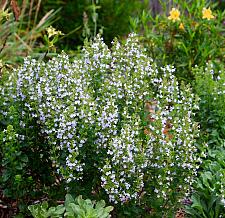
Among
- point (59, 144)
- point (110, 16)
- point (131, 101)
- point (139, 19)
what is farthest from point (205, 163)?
point (110, 16)

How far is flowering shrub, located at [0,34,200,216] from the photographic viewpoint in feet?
9.62

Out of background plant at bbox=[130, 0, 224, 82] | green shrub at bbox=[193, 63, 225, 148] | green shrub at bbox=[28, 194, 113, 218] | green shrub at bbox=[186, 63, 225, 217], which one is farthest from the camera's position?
background plant at bbox=[130, 0, 224, 82]

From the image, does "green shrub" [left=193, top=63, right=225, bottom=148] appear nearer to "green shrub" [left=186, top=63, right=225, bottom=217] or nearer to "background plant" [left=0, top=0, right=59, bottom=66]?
"green shrub" [left=186, top=63, right=225, bottom=217]

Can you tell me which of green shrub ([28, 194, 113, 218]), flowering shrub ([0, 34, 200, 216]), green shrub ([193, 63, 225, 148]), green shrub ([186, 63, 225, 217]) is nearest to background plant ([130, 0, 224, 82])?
green shrub ([186, 63, 225, 217])

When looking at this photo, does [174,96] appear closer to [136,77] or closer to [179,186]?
[136,77]

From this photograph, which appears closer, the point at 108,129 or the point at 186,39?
the point at 108,129

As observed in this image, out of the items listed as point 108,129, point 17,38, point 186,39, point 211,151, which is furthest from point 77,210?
point 17,38

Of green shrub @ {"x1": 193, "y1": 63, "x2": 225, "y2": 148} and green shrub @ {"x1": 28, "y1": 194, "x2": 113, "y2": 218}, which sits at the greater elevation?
green shrub @ {"x1": 193, "y1": 63, "x2": 225, "y2": 148}

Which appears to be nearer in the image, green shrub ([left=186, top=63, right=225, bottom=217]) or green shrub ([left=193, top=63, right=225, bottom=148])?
green shrub ([left=186, top=63, right=225, bottom=217])

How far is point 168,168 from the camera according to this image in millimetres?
3059

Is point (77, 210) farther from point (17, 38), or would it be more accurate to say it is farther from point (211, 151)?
point (17, 38)

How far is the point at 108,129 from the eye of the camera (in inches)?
117

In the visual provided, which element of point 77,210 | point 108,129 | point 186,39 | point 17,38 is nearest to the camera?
point 77,210

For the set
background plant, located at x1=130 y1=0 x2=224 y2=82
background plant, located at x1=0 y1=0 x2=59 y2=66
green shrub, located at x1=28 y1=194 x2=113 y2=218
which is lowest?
green shrub, located at x1=28 y1=194 x2=113 y2=218
